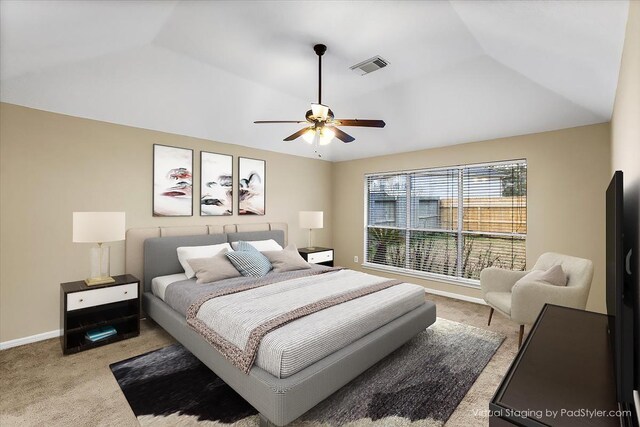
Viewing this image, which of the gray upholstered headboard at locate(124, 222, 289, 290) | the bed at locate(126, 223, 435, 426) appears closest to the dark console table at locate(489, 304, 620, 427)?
the bed at locate(126, 223, 435, 426)

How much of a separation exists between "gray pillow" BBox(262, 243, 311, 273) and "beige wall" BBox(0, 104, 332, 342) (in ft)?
4.67

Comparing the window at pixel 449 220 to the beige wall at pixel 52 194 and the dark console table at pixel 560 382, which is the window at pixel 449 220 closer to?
the dark console table at pixel 560 382

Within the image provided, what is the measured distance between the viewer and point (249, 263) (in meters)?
3.65

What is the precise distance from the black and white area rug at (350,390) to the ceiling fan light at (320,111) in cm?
219

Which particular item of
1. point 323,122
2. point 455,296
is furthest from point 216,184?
point 455,296

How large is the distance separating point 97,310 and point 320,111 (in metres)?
3.14

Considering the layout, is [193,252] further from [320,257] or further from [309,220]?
[320,257]

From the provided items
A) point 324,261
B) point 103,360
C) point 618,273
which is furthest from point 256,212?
point 618,273

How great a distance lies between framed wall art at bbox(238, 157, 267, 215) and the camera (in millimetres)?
4719

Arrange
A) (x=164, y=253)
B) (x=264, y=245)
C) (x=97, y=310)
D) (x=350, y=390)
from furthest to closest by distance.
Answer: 1. (x=264, y=245)
2. (x=164, y=253)
3. (x=97, y=310)
4. (x=350, y=390)

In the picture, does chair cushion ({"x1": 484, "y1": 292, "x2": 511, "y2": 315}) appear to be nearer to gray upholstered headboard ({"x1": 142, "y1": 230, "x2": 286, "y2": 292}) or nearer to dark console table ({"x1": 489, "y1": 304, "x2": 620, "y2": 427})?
dark console table ({"x1": 489, "y1": 304, "x2": 620, "y2": 427})

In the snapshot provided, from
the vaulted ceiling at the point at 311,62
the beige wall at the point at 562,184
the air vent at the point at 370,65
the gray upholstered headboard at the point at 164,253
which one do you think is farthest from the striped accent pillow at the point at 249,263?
the beige wall at the point at 562,184

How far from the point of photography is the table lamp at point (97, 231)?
2.92 meters

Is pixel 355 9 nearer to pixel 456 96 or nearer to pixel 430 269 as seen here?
pixel 456 96
